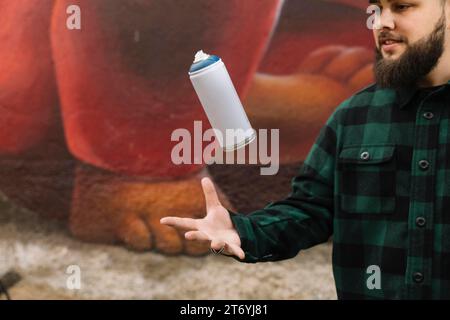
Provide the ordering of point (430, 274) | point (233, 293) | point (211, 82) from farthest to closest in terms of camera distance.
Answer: point (233, 293) → point (211, 82) → point (430, 274)

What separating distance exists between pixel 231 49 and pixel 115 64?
767mm

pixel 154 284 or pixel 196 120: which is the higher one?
pixel 196 120

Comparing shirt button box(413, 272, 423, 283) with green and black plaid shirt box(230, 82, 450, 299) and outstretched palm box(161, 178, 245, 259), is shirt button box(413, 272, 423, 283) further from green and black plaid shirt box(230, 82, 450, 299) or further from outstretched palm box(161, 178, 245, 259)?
outstretched palm box(161, 178, 245, 259)

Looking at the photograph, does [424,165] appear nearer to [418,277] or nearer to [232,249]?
[418,277]

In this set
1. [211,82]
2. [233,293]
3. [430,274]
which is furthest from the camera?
[233,293]

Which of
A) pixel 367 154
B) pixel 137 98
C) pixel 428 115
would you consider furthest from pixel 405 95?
pixel 137 98

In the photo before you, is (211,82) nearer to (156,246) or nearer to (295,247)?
(295,247)

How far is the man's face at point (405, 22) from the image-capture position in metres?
2.12

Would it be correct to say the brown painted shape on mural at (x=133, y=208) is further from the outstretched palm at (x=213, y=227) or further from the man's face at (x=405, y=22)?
→ the man's face at (x=405, y=22)

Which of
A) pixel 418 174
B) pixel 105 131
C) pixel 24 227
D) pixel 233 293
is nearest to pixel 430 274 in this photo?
pixel 418 174

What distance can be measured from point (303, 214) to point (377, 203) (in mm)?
250

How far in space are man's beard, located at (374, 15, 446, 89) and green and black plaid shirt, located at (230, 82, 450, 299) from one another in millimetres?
59

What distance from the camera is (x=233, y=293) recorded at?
4395 mm

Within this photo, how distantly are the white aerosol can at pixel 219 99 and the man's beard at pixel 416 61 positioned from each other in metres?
Result: 0.50
